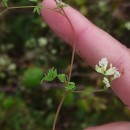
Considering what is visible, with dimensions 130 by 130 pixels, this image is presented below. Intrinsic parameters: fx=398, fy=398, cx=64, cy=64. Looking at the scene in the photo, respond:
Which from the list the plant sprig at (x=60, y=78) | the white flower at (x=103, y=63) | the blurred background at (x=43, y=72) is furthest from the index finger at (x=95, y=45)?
the blurred background at (x=43, y=72)

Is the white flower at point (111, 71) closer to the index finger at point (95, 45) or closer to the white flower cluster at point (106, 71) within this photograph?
the white flower cluster at point (106, 71)

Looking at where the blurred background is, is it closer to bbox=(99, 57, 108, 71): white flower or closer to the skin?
the skin

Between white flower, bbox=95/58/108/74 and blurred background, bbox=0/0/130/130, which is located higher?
white flower, bbox=95/58/108/74

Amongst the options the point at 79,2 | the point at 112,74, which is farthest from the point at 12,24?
the point at 112,74

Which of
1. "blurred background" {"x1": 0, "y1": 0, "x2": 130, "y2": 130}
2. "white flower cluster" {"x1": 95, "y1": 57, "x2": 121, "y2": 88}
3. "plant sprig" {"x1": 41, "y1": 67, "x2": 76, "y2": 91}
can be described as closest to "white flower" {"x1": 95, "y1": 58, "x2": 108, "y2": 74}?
"white flower cluster" {"x1": 95, "y1": 57, "x2": 121, "y2": 88}

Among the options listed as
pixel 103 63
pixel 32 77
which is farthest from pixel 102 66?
pixel 32 77

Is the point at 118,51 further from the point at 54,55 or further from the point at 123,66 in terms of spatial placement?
the point at 54,55

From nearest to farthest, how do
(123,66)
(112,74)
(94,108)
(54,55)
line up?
(112,74)
(123,66)
(94,108)
(54,55)
